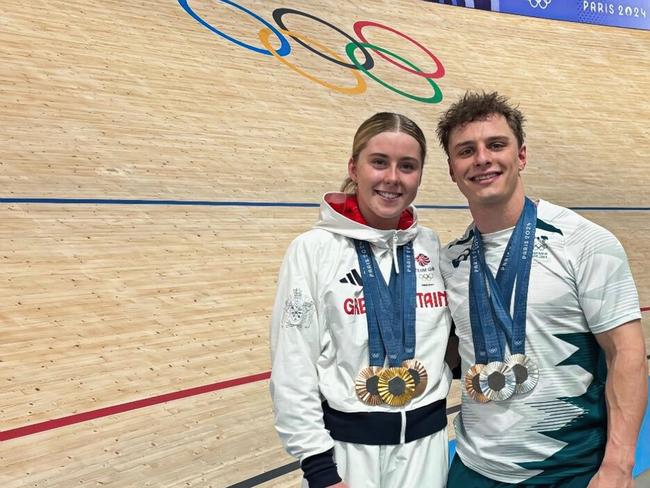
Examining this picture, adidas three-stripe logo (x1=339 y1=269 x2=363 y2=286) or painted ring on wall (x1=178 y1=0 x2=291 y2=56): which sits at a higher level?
painted ring on wall (x1=178 y1=0 x2=291 y2=56)

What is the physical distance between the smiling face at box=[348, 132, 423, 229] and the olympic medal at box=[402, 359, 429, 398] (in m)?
0.35

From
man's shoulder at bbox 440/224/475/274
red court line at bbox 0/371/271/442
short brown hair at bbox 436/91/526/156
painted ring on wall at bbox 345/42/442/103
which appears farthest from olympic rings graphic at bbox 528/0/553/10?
man's shoulder at bbox 440/224/475/274

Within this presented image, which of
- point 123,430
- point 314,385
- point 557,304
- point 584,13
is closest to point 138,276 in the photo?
point 123,430

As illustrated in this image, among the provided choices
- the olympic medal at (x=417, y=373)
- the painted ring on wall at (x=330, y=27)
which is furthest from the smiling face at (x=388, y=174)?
the painted ring on wall at (x=330, y=27)

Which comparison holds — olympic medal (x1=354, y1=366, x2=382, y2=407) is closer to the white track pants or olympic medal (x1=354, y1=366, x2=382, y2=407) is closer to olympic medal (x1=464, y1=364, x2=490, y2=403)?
the white track pants

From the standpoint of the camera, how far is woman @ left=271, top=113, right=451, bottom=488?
1222 millimetres

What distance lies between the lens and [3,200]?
3.60m

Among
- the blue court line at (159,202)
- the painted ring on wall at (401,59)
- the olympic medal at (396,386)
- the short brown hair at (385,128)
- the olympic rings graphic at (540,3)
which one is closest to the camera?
the olympic medal at (396,386)

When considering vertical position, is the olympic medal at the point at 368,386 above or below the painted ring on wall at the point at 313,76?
below

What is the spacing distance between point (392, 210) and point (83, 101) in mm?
4233

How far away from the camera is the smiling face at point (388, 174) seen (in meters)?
1.34

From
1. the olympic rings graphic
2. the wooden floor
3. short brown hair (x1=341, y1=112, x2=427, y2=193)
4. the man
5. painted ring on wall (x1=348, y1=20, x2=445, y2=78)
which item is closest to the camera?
the man

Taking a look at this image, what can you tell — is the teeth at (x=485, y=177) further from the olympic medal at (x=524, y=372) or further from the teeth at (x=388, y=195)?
the olympic medal at (x=524, y=372)

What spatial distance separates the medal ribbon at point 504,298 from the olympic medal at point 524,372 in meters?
0.02
